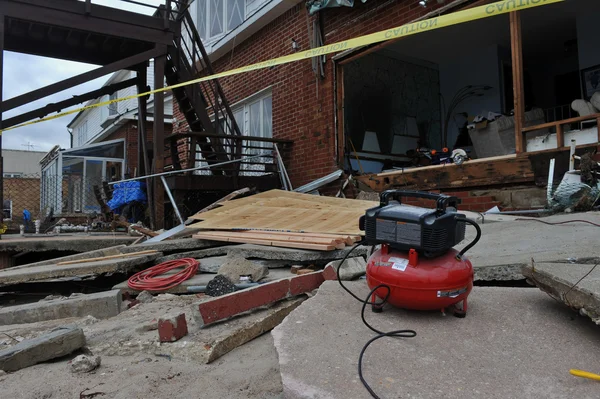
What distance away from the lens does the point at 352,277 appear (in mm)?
3055

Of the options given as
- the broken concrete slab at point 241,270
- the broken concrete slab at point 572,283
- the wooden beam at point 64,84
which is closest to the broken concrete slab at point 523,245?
the broken concrete slab at point 572,283

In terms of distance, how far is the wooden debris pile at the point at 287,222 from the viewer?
4.13 meters

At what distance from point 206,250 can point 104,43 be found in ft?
18.2

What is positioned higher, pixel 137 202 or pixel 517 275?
pixel 137 202

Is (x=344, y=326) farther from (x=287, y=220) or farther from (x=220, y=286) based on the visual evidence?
(x=287, y=220)

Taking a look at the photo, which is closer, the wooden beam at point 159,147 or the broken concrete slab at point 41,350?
the broken concrete slab at point 41,350

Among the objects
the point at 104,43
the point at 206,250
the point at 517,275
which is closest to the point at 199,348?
the point at 517,275

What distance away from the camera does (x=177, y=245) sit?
5012 millimetres

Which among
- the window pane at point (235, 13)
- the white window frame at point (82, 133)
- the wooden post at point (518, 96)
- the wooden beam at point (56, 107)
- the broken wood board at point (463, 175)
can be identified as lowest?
the broken wood board at point (463, 175)

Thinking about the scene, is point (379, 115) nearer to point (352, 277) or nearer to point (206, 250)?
point (206, 250)

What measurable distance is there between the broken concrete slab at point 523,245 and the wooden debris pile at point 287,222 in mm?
1230

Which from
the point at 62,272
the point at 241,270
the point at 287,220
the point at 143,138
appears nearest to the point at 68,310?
the point at 62,272

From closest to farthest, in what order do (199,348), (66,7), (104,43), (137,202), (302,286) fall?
(199,348)
(302,286)
(66,7)
(104,43)
(137,202)

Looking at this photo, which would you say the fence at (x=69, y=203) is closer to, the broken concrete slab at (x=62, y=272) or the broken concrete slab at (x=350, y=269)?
the broken concrete slab at (x=62, y=272)
